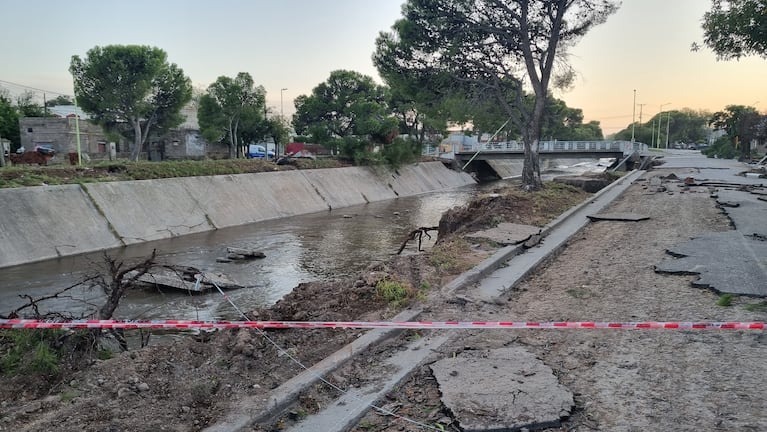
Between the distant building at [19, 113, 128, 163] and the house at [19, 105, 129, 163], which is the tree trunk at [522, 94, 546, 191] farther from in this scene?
the distant building at [19, 113, 128, 163]

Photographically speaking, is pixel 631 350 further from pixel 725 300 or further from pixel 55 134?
pixel 55 134

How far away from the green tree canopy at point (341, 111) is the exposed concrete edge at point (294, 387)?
35672 mm

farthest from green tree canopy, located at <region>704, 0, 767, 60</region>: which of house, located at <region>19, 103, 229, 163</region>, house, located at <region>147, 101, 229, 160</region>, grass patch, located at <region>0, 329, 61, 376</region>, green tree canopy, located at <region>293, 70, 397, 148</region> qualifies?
house, located at <region>147, 101, 229, 160</region>

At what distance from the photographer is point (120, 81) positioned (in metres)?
31.4

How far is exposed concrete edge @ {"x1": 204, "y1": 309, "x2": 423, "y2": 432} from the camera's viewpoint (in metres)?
3.62

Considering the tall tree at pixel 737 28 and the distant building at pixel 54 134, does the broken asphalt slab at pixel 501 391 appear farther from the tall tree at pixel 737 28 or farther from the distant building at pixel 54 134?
the distant building at pixel 54 134

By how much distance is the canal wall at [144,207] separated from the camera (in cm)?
1500

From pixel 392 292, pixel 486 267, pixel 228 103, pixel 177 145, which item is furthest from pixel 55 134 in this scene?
pixel 392 292

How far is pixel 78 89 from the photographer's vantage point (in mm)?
31766

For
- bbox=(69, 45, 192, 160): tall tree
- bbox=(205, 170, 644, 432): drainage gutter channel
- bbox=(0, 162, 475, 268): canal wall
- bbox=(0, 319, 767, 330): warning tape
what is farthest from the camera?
bbox=(69, 45, 192, 160): tall tree

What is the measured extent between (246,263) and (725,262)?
1109 cm

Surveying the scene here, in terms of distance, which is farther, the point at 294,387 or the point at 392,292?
the point at 392,292

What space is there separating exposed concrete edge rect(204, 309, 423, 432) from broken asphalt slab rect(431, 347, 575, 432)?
0.87 m

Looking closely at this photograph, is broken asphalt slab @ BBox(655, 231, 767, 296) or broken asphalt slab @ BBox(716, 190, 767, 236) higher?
broken asphalt slab @ BBox(716, 190, 767, 236)
